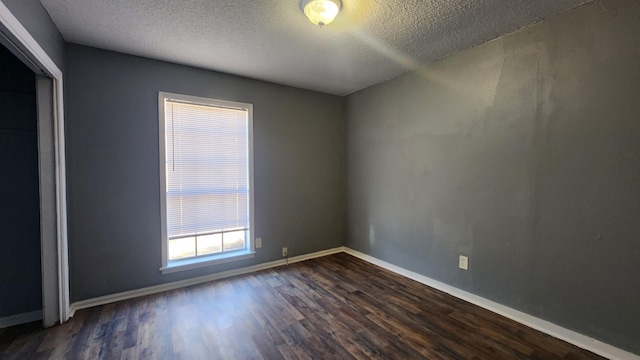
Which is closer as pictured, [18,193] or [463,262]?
[18,193]

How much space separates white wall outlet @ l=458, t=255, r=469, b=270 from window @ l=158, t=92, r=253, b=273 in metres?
2.41

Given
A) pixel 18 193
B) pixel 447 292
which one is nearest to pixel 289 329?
pixel 447 292

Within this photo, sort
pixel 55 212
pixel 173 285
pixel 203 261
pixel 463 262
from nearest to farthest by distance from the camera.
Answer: pixel 55 212, pixel 463 262, pixel 173 285, pixel 203 261

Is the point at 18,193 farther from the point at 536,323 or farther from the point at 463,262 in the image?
the point at 536,323

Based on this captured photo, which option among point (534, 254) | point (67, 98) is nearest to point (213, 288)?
point (67, 98)

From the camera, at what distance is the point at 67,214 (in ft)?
7.82

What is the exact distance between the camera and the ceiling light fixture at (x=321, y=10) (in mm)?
1859

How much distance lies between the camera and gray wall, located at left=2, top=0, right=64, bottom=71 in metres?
1.55

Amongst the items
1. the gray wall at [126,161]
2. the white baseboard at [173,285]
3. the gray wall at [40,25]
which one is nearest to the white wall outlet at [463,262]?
the white baseboard at [173,285]

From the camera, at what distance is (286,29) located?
2248 millimetres

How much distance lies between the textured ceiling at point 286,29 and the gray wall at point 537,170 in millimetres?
279

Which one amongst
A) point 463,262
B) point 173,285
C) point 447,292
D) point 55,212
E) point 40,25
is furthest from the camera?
point 173,285

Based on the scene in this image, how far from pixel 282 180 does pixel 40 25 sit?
2.55 m

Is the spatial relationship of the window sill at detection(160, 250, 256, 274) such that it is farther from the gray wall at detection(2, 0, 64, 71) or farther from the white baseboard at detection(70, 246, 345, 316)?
the gray wall at detection(2, 0, 64, 71)
